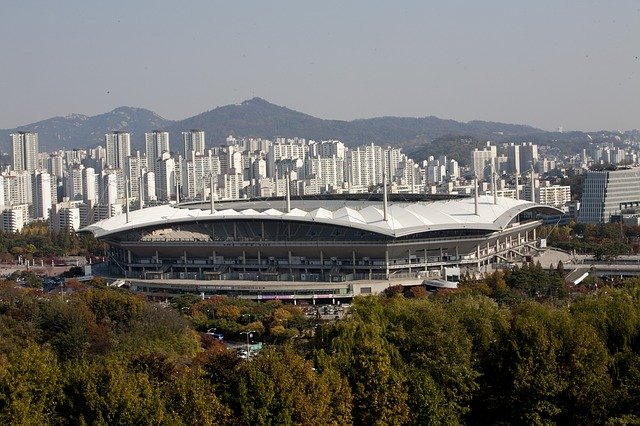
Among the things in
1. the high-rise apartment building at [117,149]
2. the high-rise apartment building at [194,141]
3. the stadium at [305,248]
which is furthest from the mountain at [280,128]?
the stadium at [305,248]

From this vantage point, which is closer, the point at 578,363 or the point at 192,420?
the point at 192,420

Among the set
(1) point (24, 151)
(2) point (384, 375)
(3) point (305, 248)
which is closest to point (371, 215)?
(3) point (305, 248)

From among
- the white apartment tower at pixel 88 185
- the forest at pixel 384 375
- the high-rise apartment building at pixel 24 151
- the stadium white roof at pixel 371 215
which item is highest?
the high-rise apartment building at pixel 24 151

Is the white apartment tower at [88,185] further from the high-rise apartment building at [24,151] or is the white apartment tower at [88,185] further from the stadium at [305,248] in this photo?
the stadium at [305,248]

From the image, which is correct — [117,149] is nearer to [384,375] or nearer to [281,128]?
[281,128]

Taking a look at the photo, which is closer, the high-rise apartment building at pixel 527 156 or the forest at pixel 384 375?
the forest at pixel 384 375

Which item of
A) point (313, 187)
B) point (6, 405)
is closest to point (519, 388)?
point (6, 405)

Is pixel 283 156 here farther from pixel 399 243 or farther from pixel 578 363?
pixel 578 363
